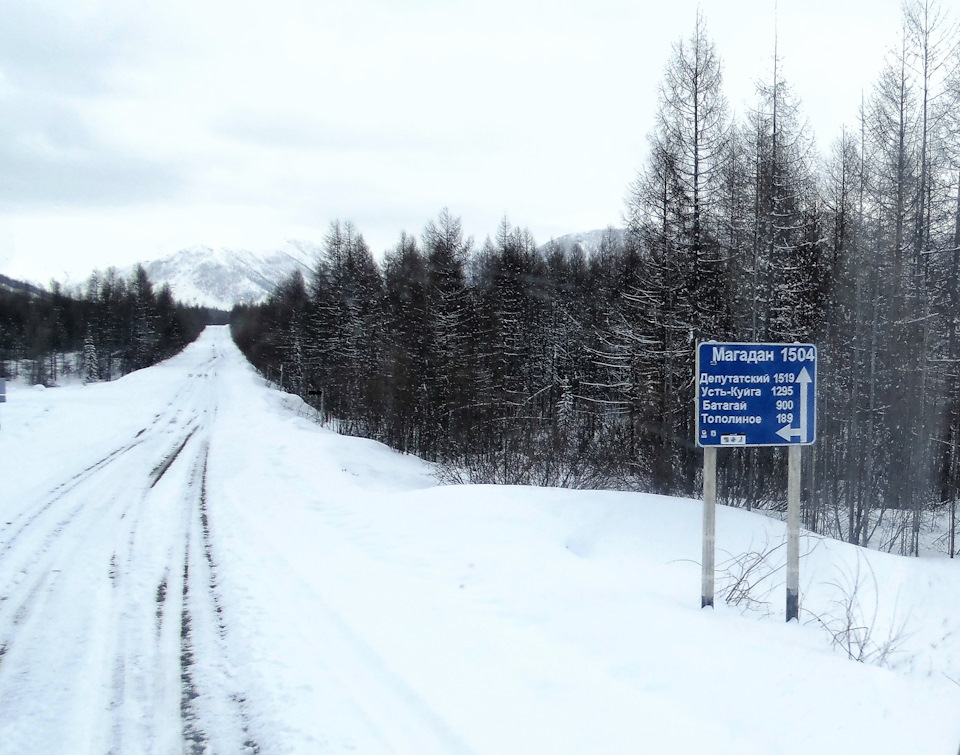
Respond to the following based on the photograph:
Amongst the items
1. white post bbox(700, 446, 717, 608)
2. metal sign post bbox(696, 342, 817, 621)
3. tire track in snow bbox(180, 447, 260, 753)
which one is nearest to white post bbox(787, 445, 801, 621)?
metal sign post bbox(696, 342, 817, 621)

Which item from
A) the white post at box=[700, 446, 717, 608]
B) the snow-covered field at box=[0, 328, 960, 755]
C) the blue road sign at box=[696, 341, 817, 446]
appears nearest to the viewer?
the snow-covered field at box=[0, 328, 960, 755]

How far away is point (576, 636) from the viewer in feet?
16.1

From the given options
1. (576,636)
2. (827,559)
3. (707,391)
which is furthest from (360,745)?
(827,559)

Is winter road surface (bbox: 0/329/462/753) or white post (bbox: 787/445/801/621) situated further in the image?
white post (bbox: 787/445/801/621)

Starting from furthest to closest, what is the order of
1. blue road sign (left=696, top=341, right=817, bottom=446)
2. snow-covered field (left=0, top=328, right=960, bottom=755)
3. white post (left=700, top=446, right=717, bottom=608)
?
white post (left=700, top=446, right=717, bottom=608) → blue road sign (left=696, top=341, right=817, bottom=446) → snow-covered field (left=0, top=328, right=960, bottom=755)

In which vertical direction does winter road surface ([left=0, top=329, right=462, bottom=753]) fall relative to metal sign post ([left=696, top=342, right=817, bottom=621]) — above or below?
below

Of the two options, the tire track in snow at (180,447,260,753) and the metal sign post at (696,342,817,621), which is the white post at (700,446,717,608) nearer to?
the metal sign post at (696,342,817,621)

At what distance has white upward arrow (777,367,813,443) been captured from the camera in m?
5.36

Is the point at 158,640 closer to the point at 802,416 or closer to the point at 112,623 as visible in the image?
the point at 112,623

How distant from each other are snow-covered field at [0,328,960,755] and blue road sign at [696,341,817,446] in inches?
63.3

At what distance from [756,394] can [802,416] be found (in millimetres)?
448

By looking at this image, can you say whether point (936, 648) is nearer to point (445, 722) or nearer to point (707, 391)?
point (707, 391)

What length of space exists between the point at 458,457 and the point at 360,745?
15848mm

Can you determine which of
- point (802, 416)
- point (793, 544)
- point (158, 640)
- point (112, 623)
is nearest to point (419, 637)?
point (158, 640)
